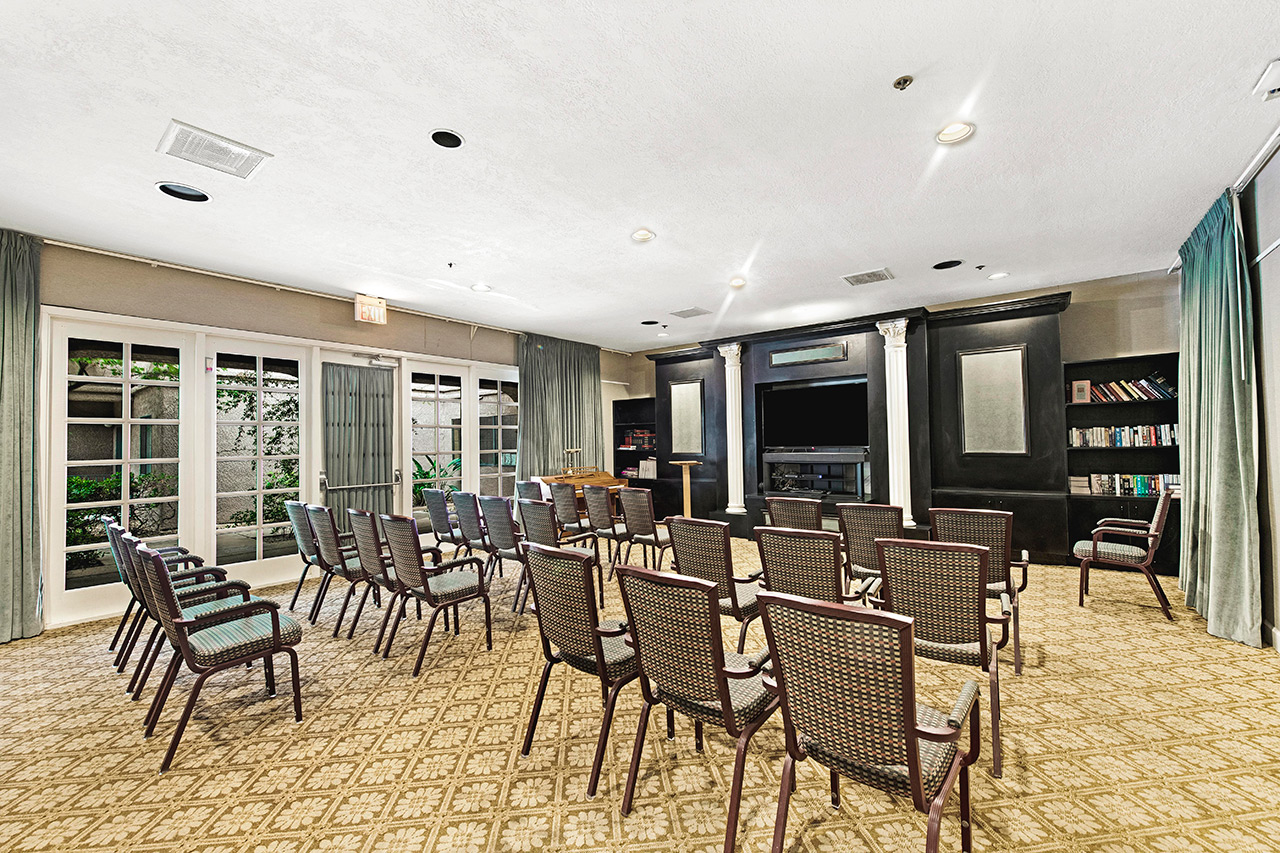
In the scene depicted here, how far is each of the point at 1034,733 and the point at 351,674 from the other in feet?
11.8

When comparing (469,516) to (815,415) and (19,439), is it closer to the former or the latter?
(19,439)

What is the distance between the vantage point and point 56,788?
226 cm

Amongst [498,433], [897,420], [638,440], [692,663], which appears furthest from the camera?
[638,440]

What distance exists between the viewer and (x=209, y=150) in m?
2.93

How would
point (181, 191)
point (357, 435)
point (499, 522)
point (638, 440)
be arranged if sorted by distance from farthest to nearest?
point (638, 440)
point (357, 435)
point (499, 522)
point (181, 191)

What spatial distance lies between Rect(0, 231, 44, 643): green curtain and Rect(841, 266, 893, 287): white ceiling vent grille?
6.71m

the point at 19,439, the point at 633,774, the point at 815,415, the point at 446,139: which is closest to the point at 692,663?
the point at 633,774

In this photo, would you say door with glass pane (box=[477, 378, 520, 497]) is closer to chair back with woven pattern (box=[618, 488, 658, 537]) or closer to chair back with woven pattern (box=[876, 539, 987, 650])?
chair back with woven pattern (box=[618, 488, 658, 537])

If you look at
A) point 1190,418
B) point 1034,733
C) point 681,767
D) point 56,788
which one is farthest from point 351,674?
point 1190,418

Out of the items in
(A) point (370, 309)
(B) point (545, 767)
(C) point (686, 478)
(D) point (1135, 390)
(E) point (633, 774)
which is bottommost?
(B) point (545, 767)

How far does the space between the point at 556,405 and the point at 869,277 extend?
4.80 meters

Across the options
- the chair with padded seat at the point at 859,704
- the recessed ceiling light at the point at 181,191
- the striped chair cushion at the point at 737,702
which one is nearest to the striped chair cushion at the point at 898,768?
the chair with padded seat at the point at 859,704

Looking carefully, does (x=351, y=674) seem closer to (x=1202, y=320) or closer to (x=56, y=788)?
(x=56, y=788)

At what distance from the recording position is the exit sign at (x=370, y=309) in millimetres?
5836
